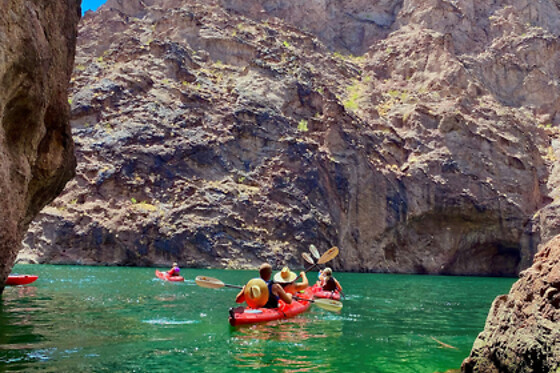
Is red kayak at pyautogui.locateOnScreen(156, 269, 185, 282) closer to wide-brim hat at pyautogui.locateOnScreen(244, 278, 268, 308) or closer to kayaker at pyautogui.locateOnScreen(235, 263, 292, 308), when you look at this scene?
kayaker at pyautogui.locateOnScreen(235, 263, 292, 308)

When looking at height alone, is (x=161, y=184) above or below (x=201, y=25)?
below

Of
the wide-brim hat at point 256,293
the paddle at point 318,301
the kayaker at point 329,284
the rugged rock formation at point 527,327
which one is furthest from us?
the kayaker at point 329,284

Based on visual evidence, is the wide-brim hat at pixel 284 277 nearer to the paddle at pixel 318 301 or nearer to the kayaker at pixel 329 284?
the paddle at pixel 318 301

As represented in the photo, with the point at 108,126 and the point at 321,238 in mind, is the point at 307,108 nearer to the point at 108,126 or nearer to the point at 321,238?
the point at 321,238

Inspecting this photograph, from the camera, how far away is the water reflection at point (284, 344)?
940 centimetres

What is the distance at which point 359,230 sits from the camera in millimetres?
54344

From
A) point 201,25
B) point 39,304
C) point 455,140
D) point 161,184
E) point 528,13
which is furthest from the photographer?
point 528,13

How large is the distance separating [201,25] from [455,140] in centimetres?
3416

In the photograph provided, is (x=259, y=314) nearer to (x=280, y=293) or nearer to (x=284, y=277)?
(x=280, y=293)

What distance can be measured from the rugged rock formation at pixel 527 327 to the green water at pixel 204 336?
2203mm

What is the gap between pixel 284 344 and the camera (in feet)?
37.2

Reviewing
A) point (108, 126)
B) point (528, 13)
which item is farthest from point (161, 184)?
point (528, 13)

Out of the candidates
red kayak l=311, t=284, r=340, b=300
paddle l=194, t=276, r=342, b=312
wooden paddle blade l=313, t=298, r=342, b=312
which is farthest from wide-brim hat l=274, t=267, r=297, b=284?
red kayak l=311, t=284, r=340, b=300

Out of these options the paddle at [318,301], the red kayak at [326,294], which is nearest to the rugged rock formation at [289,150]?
the red kayak at [326,294]
